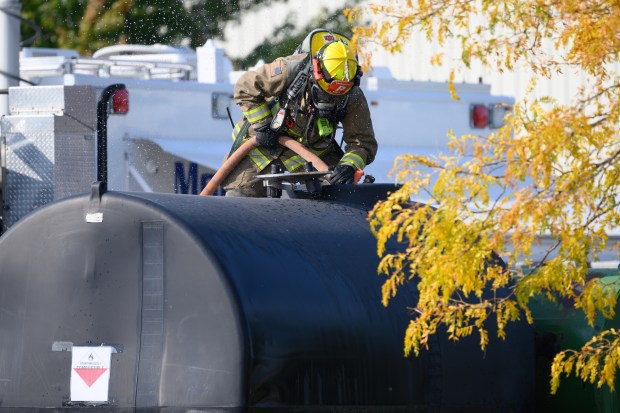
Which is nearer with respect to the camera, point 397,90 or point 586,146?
point 586,146

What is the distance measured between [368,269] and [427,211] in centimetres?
107

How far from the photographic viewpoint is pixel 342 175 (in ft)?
21.7

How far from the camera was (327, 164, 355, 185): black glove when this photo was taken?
259 inches

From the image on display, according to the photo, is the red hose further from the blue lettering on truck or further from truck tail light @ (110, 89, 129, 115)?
the blue lettering on truck

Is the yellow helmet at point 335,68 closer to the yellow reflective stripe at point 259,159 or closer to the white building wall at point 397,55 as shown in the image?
the yellow reflective stripe at point 259,159

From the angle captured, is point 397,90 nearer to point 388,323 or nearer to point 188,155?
point 188,155

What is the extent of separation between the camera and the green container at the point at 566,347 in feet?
19.1

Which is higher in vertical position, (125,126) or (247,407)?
(125,126)

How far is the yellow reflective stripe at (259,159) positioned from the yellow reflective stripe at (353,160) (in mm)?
456

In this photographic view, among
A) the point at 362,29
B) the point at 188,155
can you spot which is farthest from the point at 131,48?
the point at 362,29

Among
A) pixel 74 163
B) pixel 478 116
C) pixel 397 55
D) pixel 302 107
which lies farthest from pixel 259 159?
pixel 397 55

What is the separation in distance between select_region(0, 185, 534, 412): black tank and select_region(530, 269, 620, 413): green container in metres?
0.73

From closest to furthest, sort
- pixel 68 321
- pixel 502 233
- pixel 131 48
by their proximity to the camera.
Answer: pixel 502 233, pixel 68 321, pixel 131 48

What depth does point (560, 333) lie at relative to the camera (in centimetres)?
604
